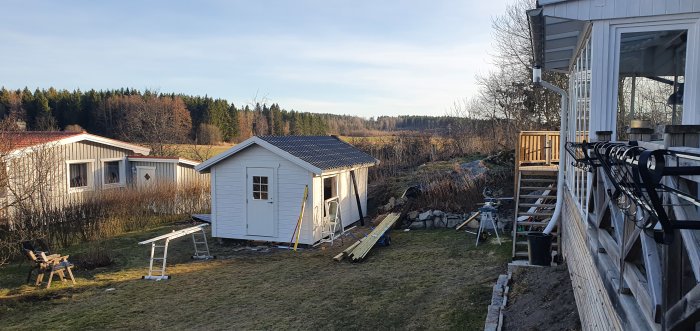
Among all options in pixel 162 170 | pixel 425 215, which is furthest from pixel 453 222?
pixel 162 170

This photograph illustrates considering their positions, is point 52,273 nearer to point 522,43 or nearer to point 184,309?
point 184,309

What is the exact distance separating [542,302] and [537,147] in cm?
860

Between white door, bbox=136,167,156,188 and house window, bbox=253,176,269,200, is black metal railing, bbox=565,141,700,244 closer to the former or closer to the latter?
house window, bbox=253,176,269,200

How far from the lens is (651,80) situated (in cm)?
695

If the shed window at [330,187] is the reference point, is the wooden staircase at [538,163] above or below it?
above

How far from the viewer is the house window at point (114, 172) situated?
21328 millimetres

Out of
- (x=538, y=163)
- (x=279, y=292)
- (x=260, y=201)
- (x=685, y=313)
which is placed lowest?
(x=279, y=292)

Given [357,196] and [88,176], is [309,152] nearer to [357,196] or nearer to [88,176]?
[357,196]

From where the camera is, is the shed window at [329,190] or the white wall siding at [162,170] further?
the white wall siding at [162,170]

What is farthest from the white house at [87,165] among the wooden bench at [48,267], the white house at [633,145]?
the white house at [633,145]

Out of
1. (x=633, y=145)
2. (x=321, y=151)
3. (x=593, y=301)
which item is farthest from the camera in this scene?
(x=321, y=151)

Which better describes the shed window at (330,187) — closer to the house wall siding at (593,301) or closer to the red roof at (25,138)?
the red roof at (25,138)

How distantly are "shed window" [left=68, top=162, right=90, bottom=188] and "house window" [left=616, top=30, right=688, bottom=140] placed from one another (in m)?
19.3

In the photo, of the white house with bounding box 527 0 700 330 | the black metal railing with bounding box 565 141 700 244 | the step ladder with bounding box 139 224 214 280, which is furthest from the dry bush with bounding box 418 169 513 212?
the black metal railing with bounding box 565 141 700 244
